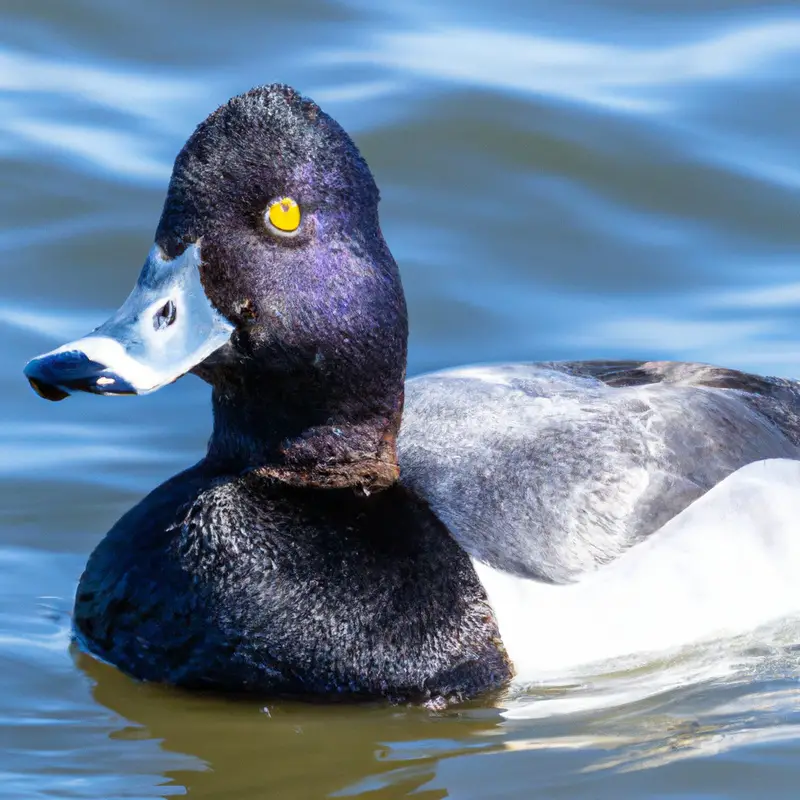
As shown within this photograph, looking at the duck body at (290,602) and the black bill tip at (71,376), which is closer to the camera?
the black bill tip at (71,376)

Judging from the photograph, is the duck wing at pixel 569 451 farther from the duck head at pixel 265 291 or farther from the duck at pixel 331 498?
the duck head at pixel 265 291

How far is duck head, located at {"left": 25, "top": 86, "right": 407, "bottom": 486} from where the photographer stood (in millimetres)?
4145

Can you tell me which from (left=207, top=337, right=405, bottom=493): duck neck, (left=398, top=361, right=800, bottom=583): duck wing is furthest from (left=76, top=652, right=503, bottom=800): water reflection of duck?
(left=207, top=337, right=405, bottom=493): duck neck

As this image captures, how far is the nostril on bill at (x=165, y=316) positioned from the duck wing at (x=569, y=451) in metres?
0.88

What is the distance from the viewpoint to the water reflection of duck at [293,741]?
401 centimetres

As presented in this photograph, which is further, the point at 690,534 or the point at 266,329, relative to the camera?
the point at 690,534

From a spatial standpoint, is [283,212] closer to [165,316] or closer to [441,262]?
[165,316]

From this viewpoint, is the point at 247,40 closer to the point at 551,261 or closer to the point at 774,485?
the point at 551,261

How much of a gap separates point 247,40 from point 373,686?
501 centimetres

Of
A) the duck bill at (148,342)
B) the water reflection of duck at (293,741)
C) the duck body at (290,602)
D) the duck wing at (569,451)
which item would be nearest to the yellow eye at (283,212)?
the duck bill at (148,342)

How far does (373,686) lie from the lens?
4223mm

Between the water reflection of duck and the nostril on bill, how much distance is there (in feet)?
3.07

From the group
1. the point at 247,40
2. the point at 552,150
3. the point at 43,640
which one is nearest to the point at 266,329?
the point at 43,640

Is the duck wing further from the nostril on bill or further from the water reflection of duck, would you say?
the nostril on bill
